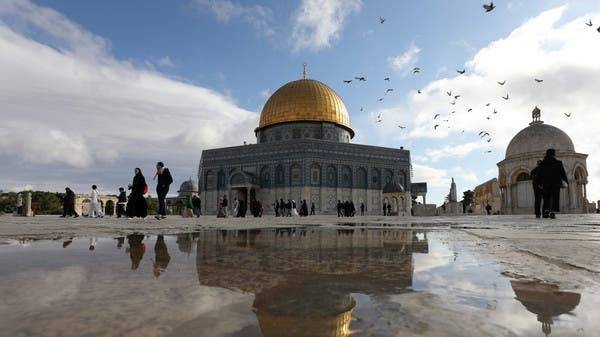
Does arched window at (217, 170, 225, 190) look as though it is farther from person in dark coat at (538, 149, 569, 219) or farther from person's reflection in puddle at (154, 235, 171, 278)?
person's reflection in puddle at (154, 235, 171, 278)

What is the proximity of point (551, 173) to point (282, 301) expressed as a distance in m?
10.1

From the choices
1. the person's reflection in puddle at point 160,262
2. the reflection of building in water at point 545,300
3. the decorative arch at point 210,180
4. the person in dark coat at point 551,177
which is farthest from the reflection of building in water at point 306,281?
the decorative arch at point 210,180

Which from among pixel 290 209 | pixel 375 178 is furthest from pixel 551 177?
pixel 375 178

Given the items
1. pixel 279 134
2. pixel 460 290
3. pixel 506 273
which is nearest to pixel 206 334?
pixel 460 290

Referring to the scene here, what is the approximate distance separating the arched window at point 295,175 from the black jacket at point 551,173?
2473 cm

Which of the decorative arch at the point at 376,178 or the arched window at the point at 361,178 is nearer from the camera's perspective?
A: the arched window at the point at 361,178

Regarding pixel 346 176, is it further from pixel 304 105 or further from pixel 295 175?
pixel 304 105

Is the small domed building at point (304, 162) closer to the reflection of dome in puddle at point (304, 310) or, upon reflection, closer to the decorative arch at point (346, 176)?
the decorative arch at point (346, 176)

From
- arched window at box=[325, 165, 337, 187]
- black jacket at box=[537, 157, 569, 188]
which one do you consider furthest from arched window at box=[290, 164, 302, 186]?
black jacket at box=[537, 157, 569, 188]

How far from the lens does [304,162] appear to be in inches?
1323

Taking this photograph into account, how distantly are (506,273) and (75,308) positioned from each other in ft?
5.25

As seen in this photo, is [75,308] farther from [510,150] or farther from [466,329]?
[510,150]

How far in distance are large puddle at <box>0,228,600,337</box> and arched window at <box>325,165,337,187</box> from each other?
3241cm

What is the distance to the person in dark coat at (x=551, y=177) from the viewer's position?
9241mm
